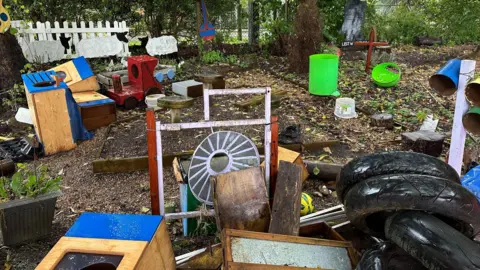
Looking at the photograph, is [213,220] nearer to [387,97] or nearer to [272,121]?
[272,121]

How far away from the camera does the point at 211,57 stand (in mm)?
11016

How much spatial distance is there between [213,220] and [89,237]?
121 cm

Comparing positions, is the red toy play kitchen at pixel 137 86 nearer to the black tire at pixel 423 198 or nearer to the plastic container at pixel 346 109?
the plastic container at pixel 346 109

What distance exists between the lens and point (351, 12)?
1227cm

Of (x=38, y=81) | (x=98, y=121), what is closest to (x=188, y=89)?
(x=98, y=121)

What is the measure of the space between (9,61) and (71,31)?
2410mm

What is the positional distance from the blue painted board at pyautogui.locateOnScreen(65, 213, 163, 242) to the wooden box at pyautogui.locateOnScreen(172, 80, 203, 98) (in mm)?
4578

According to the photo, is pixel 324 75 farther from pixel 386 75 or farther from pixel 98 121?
pixel 98 121

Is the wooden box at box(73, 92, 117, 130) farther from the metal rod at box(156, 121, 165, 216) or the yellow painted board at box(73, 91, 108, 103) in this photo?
the metal rod at box(156, 121, 165, 216)

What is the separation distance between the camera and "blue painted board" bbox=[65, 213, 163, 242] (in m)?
2.50

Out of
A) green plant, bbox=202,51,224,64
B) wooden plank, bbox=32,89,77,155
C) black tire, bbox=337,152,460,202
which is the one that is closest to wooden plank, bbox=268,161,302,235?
black tire, bbox=337,152,460,202

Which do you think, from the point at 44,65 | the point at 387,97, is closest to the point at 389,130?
the point at 387,97

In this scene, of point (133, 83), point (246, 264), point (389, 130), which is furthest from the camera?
point (133, 83)

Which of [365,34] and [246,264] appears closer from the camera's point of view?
[246,264]
